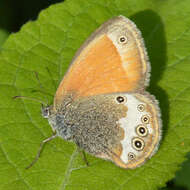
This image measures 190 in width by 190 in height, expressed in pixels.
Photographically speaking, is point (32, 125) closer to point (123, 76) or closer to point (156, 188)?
point (123, 76)

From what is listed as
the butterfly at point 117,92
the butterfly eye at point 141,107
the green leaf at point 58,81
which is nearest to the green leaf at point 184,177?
the green leaf at point 58,81

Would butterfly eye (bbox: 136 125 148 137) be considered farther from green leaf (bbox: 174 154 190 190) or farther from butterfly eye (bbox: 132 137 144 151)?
green leaf (bbox: 174 154 190 190)

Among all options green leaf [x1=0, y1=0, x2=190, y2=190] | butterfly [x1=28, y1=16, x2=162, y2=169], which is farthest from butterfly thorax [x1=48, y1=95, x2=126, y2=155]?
green leaf [x1=0, y1=0, x2=190, y2=190]

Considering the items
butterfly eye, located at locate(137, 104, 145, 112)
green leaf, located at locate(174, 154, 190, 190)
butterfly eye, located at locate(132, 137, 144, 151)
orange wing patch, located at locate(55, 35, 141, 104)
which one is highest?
orange wing patch, located at locate(55, 35, 141, 104)

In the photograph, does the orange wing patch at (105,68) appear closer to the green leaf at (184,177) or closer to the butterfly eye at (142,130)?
the butterfly eye at (142,130)

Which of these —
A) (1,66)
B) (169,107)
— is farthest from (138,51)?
(1,66)

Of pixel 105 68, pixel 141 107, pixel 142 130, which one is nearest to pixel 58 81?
pixel 105 68

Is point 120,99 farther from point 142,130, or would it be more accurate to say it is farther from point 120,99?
point 142,130
